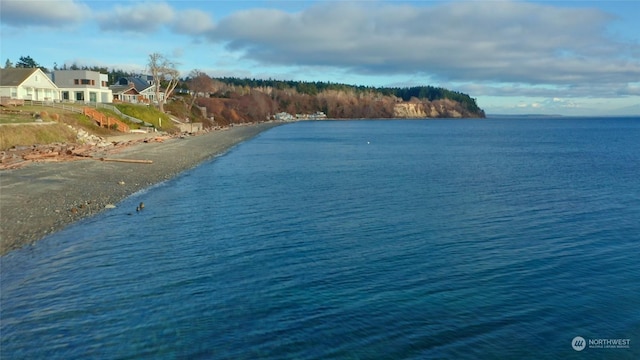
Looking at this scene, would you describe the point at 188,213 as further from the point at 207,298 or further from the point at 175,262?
the point at 207,298

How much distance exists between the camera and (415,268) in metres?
16.2

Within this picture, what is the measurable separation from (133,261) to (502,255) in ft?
39.6

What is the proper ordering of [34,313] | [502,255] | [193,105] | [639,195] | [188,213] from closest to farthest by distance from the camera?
[34,313] < [502,255] < [188,213] < [639,195] < [193,105]

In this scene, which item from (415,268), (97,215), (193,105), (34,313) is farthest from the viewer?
(193,105)

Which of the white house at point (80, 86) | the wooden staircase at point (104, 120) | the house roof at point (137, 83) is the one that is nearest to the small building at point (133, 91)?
the house roof at point (137, 83)

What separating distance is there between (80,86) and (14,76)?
18210 mm

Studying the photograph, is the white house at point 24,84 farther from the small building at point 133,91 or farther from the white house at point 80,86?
the small building at point 133,91

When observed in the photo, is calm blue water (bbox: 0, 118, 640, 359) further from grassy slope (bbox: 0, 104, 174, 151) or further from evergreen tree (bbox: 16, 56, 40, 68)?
evergreen tree (bbox: 16, 56, 40, 68)

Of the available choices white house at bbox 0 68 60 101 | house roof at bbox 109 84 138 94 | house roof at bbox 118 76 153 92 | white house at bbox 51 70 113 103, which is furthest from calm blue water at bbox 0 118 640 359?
house roof at bbox 118 76 153 92

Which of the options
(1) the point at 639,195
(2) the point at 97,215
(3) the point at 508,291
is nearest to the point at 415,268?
(3) the point at 508,291

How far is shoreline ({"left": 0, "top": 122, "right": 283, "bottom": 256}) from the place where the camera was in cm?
2003

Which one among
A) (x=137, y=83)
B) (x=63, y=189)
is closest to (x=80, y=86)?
(x=137, y=83)

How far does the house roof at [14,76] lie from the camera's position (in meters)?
76.2

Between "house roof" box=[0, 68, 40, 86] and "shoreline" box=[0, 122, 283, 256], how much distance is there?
4015 centimetres
